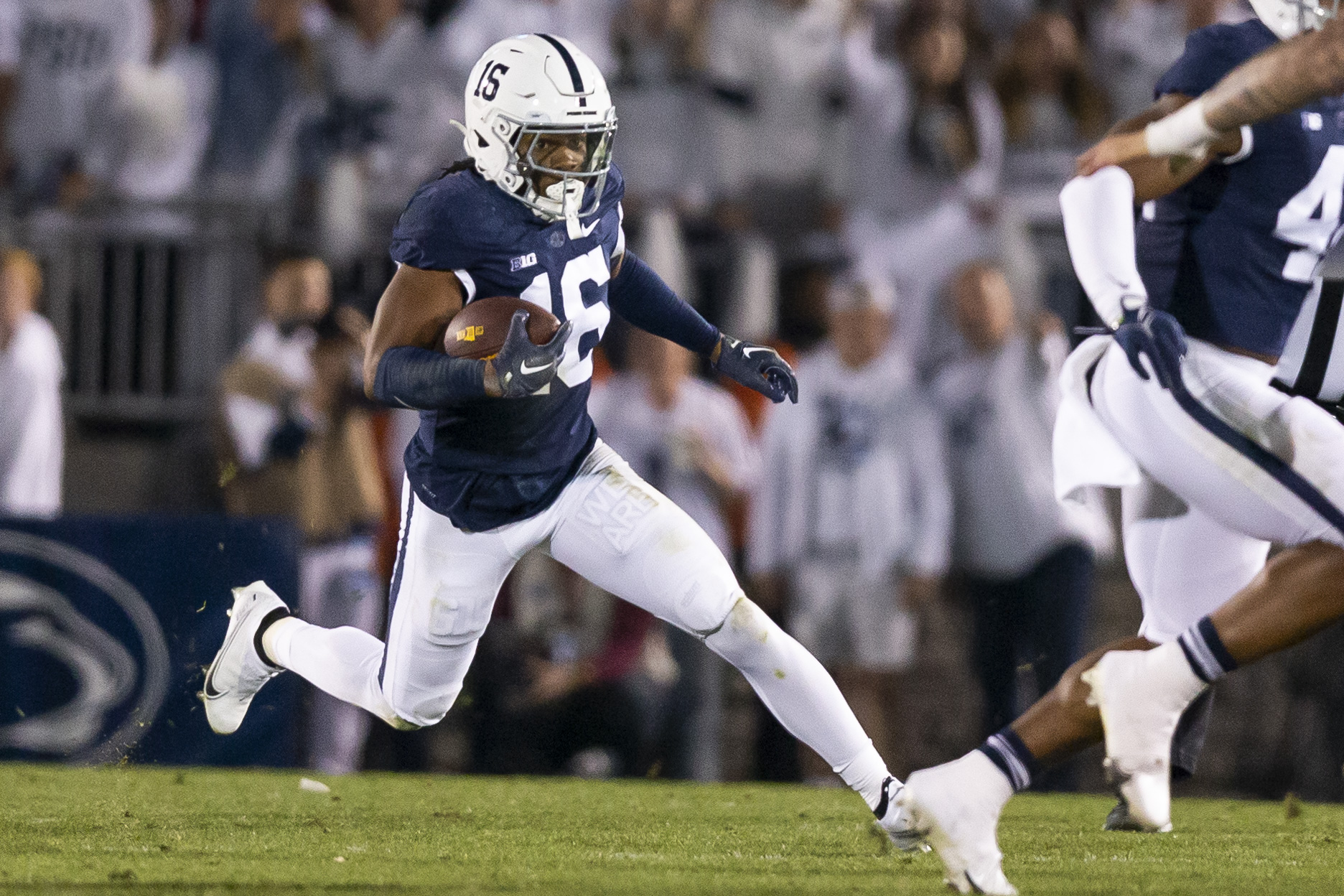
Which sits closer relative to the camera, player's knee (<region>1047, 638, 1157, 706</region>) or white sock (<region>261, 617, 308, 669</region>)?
player's knee (<region>1047, 638, 1157, 706</region>)

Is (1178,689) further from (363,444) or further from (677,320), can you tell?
(363,444)

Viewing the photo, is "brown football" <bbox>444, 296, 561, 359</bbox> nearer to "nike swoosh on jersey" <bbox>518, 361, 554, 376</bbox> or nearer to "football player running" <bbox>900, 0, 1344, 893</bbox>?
"nike swoosh on jersey" <bbox>518, 361, 554, 376</bbox>

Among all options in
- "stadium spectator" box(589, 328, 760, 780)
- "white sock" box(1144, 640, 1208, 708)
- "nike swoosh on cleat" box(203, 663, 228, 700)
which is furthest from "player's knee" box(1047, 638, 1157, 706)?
"stadium spectator" box(589, 328, 760, 780)

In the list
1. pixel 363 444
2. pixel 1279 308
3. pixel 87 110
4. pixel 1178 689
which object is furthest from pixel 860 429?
pixel 87 110

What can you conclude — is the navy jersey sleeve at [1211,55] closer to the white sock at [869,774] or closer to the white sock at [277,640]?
the white sock at [869,774]

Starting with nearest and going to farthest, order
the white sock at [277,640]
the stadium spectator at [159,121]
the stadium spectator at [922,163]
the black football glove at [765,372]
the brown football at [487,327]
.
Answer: the brown football at [487,327]
the black football glove at [765,372]
the white sock at [277,640]
the stadium spectator at [922,163]
the stadium spectator at [159,121]

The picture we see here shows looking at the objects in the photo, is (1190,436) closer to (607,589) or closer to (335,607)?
(607,589)

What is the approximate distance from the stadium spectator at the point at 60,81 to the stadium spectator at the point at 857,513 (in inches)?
127

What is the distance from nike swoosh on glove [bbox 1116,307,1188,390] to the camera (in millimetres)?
3898

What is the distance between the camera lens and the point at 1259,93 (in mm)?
3867

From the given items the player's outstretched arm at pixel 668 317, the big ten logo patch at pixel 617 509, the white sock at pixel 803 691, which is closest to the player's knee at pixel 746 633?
the white sock at pixel 803 691

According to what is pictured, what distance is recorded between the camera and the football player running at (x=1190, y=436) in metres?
3.78

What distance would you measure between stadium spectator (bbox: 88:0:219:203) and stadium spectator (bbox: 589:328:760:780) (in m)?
2.35

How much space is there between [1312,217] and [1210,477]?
29.2 inches
